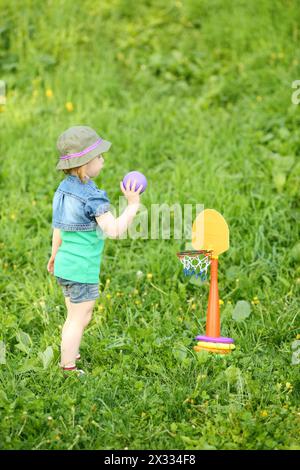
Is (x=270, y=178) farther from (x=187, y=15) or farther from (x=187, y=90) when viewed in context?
(x=187, y=15)

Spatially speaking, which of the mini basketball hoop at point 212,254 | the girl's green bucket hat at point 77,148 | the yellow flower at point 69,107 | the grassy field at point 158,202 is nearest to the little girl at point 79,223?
the girl's green bucket hat at point 77,148

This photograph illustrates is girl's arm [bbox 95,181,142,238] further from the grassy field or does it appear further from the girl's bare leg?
the grassy field

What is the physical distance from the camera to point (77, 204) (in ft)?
10.2

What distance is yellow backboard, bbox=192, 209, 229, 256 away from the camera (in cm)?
344

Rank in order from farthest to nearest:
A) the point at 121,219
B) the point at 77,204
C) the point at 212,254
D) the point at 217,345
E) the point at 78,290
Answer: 1. the point at 212,254
2. the point at 217,345
3. the point at 78,290
4. the point at 77,204
5. the point at 121,219

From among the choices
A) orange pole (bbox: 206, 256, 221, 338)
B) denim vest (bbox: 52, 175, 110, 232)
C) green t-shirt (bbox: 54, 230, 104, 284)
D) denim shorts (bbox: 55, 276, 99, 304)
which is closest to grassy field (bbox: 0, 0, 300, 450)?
orange pole (bbox: 206, 256, 221, 338)

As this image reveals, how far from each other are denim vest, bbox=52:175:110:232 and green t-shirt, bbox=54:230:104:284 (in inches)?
1.9

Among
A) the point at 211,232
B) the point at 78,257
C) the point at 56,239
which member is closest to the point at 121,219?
the point at 78,257

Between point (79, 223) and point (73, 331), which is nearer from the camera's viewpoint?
point (79, 223)

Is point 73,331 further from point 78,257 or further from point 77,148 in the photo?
point 77,148

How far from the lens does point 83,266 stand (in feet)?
10.4

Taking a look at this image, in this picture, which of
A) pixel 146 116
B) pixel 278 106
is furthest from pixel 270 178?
pixel 146 116

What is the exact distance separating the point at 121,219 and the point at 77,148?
37 centimetres

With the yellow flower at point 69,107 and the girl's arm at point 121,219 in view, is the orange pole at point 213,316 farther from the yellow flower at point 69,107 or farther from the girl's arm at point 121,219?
the yellow flower at point 69,107
